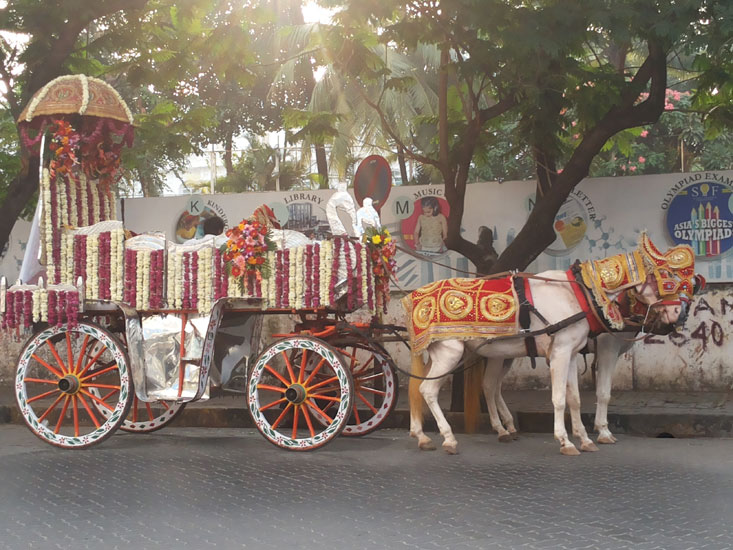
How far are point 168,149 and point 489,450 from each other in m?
6.55

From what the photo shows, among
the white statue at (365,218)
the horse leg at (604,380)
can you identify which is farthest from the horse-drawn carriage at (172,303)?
the horse leg at (604,380)

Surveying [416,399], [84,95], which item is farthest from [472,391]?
[84,95]

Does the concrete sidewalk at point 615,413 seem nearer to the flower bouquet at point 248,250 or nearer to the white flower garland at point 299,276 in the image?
the white flower garland at point 299,276

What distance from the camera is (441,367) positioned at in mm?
8250

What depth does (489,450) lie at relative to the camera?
8.20 metres

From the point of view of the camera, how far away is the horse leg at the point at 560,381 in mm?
7965

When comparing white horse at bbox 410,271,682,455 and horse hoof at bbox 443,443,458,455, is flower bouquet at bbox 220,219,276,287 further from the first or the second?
horse hoof at bbox 443,443,458,455

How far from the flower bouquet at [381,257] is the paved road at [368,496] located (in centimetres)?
138

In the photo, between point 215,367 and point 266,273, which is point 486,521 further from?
point 215,367

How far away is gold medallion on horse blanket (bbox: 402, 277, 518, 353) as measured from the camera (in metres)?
8.12

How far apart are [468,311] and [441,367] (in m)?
0.55

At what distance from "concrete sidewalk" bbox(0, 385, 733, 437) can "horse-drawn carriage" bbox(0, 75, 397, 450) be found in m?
1.41

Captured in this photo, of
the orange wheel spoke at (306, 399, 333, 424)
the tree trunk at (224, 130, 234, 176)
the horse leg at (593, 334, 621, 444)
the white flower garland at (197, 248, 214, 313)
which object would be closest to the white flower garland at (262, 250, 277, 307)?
the white flower garland at (197, 248, 214, 313)

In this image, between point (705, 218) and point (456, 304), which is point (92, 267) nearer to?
point (456, 304)
